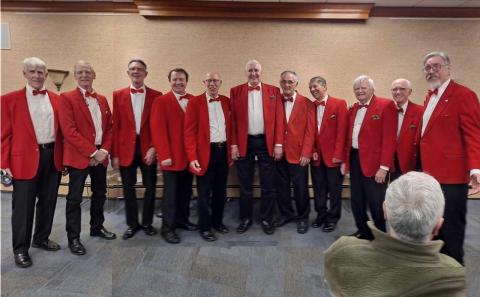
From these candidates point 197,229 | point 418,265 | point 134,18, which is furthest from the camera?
point 134,18

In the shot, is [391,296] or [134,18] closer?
[391,296]

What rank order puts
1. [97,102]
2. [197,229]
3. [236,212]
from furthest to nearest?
[236,212] → [197,229] → [97,102]

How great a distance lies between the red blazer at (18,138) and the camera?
2.54 metres

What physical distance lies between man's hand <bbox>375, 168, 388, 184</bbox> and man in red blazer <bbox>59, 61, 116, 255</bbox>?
2.41 metres

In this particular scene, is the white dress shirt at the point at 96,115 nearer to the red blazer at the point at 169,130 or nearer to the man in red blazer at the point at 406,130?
the red blazer at the point at 169,130

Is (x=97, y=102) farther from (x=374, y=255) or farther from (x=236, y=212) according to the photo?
(x=374, y=255)

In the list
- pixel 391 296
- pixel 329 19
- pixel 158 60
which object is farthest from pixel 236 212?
pixel 391 296

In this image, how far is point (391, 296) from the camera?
0.87m

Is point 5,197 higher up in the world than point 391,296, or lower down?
lower down

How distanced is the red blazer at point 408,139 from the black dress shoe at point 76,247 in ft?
9.25

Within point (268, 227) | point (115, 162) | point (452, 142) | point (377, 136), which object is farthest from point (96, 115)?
point (452, 142)

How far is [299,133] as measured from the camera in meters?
3.31

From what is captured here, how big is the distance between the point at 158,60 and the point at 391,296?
175 inches

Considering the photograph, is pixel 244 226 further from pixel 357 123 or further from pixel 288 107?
pixel 357 123
